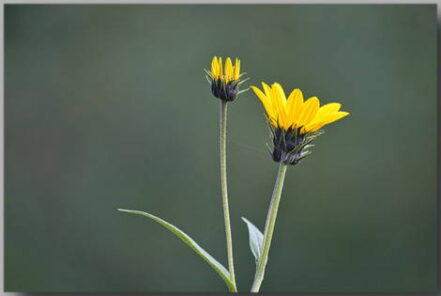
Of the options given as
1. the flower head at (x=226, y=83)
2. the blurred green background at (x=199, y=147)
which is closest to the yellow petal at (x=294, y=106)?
the flower head at (x=226, y=83)

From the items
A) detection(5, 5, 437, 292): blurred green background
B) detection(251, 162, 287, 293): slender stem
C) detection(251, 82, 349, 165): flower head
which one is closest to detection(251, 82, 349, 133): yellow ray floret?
detection(251, 82, 349, 165): flower head

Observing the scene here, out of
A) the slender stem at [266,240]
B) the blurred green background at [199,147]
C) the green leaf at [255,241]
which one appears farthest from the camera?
the blurred green background at [199,147]

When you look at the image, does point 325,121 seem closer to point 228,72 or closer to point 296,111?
point 296,111

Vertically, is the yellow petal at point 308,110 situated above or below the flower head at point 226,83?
below

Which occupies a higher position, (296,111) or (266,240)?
(296,111)

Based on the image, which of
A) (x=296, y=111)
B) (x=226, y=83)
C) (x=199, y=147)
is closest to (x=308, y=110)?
(x=296, y=111)

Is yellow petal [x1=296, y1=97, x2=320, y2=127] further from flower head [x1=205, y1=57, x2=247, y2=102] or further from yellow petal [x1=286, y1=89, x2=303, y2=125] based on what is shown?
flower head [x1=205, y1=57, x2=247, y2=102]

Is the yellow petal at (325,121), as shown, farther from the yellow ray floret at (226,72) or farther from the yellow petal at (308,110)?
the yellow ray floret at (226,72)
